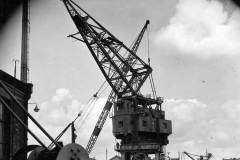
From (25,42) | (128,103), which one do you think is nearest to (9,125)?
(25,42)

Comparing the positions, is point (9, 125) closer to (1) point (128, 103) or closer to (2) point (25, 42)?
(2) point (25, 42)

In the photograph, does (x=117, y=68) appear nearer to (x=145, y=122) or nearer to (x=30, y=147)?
(x=145, y=122)

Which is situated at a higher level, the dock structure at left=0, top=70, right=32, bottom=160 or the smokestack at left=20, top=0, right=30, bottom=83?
the smokestack at left=20, top=0, right=30, bottom=83

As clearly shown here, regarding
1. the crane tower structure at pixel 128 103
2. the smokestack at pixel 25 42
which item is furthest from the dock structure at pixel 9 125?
the crane tower structure at pixel 128 103

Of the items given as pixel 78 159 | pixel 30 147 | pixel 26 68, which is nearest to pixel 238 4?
pixel 78 159

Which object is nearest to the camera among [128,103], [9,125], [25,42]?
[9,125]

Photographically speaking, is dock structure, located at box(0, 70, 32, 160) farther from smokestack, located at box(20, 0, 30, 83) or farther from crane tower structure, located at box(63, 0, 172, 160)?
crane tower structure, located at box(63, 0, 172, 160)

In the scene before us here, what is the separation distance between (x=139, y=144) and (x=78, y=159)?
131 feet

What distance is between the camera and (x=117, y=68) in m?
49.1

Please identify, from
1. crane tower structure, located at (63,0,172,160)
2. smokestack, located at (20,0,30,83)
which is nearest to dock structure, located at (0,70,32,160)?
smokestack, located at (20,0,30,83)

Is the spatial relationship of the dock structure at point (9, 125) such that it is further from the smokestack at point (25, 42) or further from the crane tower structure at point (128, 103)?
the crane tower structure at point (128, 103)

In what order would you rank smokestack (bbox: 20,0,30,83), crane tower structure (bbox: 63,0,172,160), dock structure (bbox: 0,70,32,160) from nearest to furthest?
dock structure (bbox: 0,70,32,160)
smokestack (bbox: 20,0,30,83)
crane tower structure (bbox: 63,0,172,160)

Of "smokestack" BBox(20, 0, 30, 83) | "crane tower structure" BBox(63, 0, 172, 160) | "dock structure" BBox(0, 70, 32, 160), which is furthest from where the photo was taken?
"crane tower structure" BBox(63, 0, 172, 160)

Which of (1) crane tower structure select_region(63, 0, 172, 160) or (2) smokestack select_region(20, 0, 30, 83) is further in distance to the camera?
(1) crane tower structure select_region(63, 0, 172, 160)
